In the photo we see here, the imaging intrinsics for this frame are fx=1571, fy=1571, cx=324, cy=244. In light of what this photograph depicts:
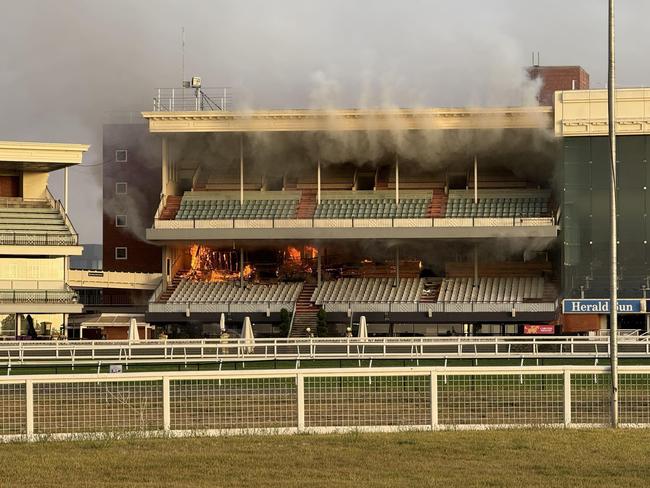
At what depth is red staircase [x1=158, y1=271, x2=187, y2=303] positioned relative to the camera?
231ft

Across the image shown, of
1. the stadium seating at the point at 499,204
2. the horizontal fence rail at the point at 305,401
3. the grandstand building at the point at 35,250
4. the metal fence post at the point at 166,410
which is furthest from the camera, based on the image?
the stadium seating at the point at 499,204

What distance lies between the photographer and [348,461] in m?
18.4

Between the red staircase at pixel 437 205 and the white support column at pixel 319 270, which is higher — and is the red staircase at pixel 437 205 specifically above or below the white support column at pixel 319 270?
above

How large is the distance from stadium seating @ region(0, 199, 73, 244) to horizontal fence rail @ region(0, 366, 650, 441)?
43.4 m

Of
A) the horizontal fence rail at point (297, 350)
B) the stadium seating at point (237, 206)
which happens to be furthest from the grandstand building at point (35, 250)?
the horizontal fence rail at point (297, 350)

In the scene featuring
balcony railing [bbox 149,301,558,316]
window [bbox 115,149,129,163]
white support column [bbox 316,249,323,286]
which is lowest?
balcony railing [bbox 149,301,558,316]

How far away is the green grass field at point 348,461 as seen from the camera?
1692 centimetres

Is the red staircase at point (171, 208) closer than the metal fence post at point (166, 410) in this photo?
No

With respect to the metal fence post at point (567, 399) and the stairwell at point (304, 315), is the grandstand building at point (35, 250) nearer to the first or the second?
the stairwell at point (304, 315)

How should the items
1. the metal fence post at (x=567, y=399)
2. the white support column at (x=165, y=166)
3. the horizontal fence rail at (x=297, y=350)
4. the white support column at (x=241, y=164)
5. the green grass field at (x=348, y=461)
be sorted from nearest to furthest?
1. the green grass field at (x=348, y=461)
2. the metal fence post at (x=567, y=399)
3. the horizontal fence rail at (x=297, y=350)
4. the white support column at (x=241, y=164)
5. the white support column at (x=165, y=166)

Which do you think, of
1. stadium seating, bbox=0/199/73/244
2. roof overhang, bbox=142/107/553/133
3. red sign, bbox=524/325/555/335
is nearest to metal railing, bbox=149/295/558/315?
red sign, bbox=524/325/555/335

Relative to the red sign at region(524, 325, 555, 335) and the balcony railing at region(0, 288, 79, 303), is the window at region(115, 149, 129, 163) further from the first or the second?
the red sign at region(524, 325, 555, 335)

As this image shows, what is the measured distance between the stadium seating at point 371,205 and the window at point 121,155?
14724 millimetres

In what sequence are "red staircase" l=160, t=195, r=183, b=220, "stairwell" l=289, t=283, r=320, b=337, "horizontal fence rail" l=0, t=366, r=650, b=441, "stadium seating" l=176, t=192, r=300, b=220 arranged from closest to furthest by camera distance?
"horizontal fence rail" l=0, t=366, r=650, b=441
"stairwell" l=289, t=283, r=320, b=337
"stadium seating" l=176, t=192, r=300, b=220
"red staircase" l=160, t=195, r=183, b=220
